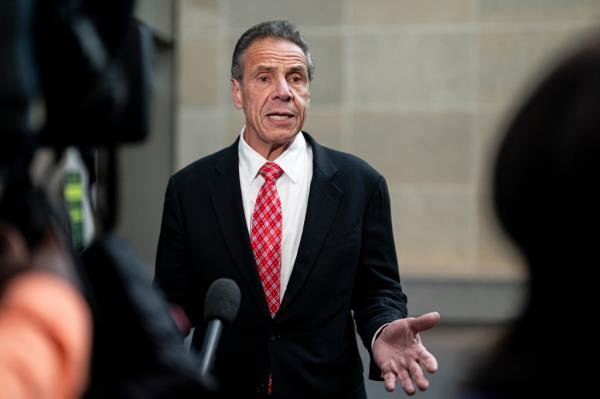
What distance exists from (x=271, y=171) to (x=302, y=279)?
0.39 m

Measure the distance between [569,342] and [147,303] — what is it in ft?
2.26

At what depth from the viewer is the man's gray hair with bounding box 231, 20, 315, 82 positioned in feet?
13.0

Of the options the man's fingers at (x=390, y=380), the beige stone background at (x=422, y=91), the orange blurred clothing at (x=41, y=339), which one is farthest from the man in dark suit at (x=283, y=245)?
the beige stone background at (x=422, y=91)

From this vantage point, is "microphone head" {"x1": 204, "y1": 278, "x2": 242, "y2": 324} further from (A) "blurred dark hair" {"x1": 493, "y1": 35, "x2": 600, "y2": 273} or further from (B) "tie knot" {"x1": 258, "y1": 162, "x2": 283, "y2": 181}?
(A) "blurred dark hair" {"x1": 493, "y1": 35, "x2": 600, "y2": 273}

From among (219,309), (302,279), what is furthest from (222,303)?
(302,279)

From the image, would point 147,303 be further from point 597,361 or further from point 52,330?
point 597,361

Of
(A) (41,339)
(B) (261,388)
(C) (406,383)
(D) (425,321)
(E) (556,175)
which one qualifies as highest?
(E) (556,175)

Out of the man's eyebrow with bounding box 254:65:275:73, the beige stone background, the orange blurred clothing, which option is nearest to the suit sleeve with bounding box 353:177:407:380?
the man's eyebrow with bounding box 254:65:275:73

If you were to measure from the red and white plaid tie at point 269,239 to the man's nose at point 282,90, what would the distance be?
228 millimetres

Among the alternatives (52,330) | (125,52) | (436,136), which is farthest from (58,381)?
(436,136)

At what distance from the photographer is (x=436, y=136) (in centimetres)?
1130

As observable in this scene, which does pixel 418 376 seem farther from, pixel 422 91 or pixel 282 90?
pixel 422 91

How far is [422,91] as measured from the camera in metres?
11.3

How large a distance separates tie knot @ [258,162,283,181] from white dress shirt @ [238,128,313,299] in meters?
0.01
